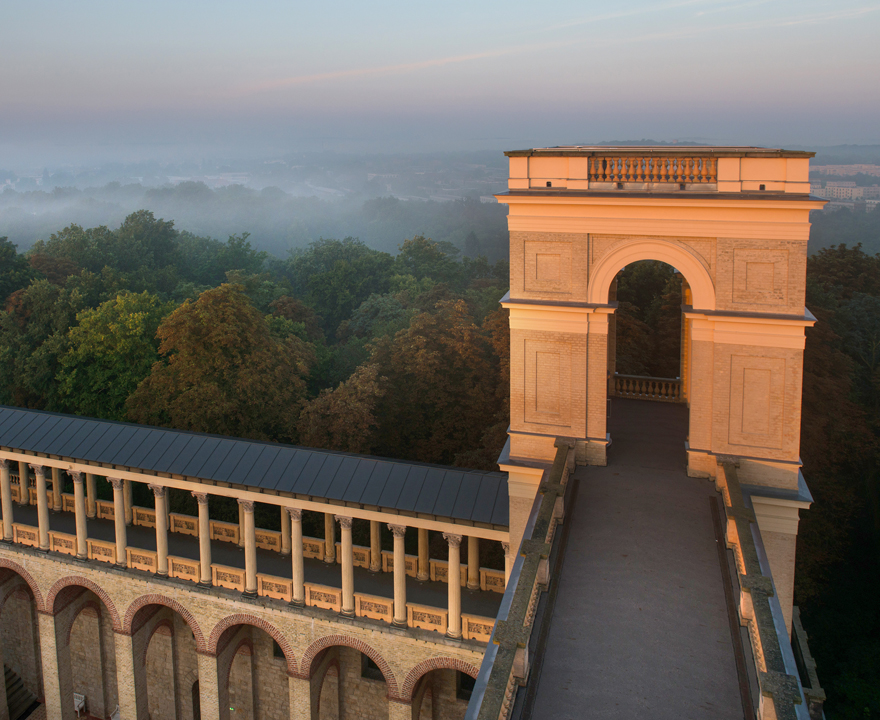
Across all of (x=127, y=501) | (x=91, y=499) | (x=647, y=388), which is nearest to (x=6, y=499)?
(x=91, y=499)

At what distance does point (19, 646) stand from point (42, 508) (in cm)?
1026

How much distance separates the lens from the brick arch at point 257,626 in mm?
27094

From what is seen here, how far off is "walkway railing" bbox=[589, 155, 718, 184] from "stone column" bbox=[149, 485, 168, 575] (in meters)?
18.7

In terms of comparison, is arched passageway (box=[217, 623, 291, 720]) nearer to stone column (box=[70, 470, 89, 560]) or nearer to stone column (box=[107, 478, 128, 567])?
stone column (box=[107, 478, 128, 567])

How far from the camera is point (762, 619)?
11.4 metres

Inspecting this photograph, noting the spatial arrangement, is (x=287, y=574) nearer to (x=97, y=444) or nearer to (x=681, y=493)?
(x=97, y=444)

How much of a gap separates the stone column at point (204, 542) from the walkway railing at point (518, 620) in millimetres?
14827

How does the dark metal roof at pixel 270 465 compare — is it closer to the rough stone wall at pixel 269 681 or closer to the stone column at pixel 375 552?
the stone column at pixel 375 552

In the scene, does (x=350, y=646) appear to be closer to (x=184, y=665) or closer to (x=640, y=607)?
(x=184, y=665)

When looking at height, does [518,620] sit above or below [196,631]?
above

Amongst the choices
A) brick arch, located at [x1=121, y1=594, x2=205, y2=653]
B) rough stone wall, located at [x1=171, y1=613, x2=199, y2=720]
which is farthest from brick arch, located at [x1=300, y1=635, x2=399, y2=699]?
rough stone wall, located at [x1=171, y1=613, x2=199, y2=720]

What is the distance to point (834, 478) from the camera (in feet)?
132

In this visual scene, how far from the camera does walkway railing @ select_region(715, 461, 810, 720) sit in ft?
32.8

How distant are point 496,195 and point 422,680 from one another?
57.5 feet
